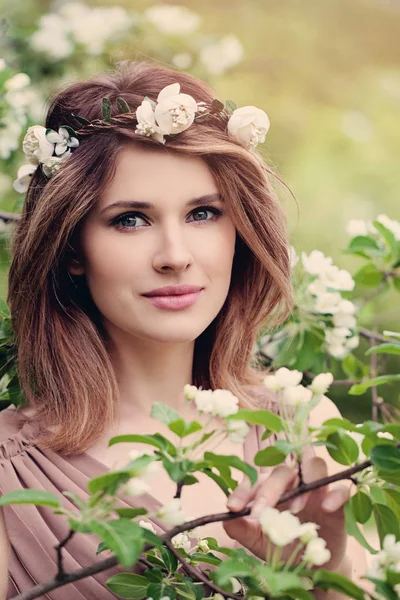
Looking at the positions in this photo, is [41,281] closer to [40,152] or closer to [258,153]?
[40,152]

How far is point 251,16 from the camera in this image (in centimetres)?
798

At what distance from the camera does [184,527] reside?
1.17 metres

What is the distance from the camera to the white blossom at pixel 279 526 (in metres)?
1.11

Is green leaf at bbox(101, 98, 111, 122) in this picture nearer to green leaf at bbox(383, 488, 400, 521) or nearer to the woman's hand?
the woman's hand

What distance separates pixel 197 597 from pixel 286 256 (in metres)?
1.01

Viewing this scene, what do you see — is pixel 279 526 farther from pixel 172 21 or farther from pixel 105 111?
pixel 172 21

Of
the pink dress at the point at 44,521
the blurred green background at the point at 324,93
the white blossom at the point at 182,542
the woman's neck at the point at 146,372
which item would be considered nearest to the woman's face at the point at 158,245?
the woman's neck at the point at 146,372

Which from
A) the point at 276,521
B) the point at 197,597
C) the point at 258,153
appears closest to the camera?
the point at 276,521

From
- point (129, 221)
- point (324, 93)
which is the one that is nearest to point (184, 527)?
point (129, 221)

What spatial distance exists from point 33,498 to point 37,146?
1187 millimetres

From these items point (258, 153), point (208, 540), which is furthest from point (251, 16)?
point (208, 540)

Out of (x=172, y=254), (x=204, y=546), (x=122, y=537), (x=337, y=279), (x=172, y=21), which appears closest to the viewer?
(x=122, y=537)

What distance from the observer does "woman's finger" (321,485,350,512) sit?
1.30 m

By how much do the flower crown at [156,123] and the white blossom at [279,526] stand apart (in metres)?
0.99
